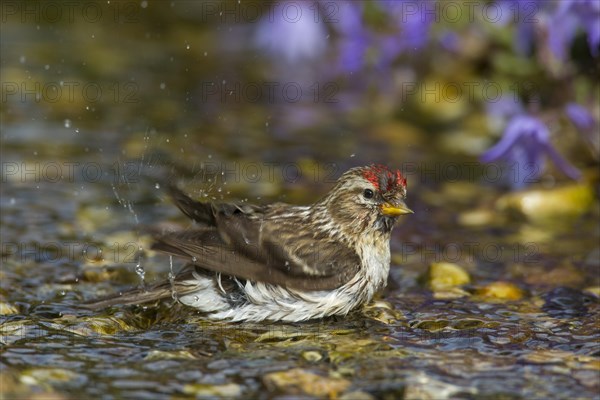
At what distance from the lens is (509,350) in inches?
179

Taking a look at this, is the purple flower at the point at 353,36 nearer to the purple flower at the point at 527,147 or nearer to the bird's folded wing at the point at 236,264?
the purple flower at the point at 527,147

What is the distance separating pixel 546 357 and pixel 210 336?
142 centimetres

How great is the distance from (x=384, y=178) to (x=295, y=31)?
3.77m

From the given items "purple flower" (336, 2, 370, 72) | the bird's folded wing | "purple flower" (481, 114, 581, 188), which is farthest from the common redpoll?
"purple flower" (336, 2, 370, 72)

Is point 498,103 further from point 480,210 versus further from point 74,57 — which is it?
point 74,57

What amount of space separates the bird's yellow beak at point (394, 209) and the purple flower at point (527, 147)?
5.42 feet

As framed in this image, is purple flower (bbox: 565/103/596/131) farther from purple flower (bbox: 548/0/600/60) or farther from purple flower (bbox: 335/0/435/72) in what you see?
purple flower (bbox: 335/0/435/72)

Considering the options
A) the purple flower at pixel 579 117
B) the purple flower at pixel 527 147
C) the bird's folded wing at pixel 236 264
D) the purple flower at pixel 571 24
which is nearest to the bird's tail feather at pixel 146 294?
the bird's folded wing at pixel 236 264

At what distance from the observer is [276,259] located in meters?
5.07

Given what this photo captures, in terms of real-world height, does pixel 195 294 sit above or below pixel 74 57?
below

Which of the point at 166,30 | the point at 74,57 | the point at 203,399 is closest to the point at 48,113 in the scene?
the point at 74,57

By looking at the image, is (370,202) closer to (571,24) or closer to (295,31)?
(571,24)

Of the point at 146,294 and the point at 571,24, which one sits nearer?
the point at 146,294

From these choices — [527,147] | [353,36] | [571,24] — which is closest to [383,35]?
[353,36]
